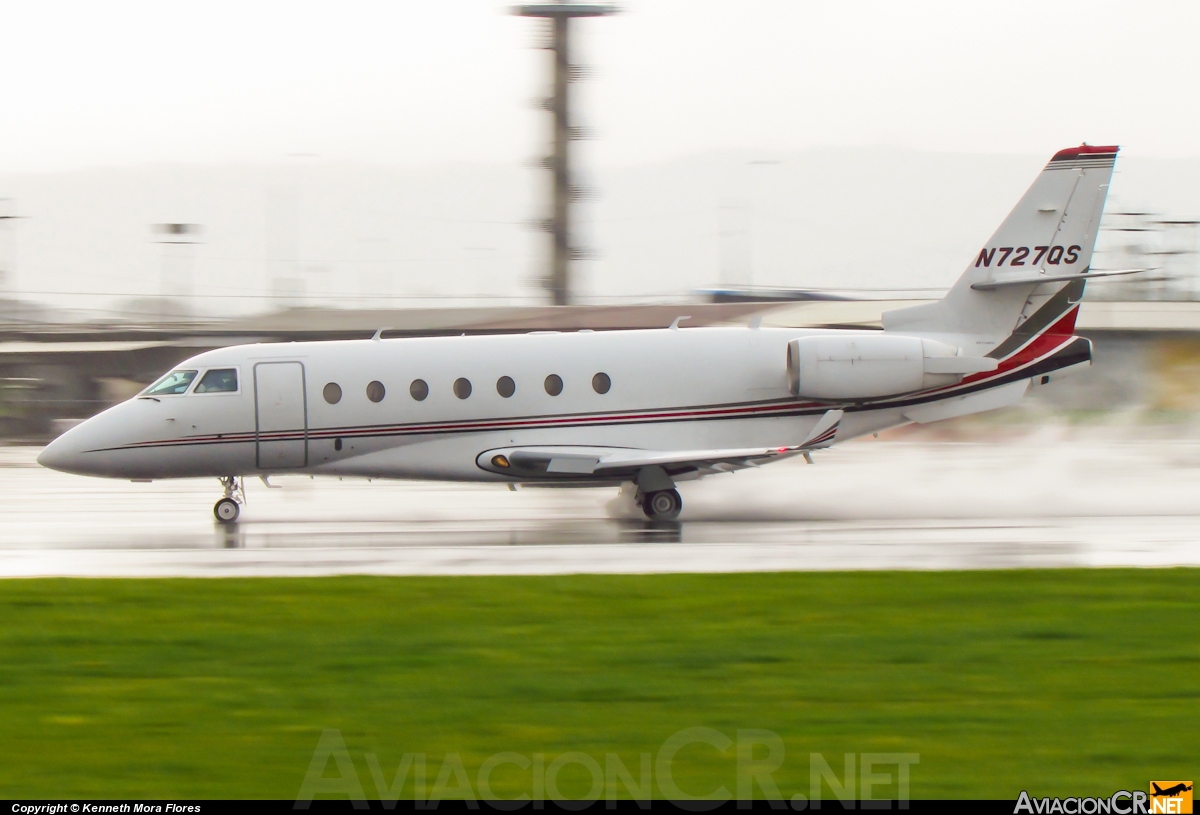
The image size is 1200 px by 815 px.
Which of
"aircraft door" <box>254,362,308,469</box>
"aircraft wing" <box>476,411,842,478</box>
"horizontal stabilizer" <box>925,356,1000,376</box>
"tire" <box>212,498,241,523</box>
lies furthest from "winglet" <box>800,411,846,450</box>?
"tire" <box>212,498,241,523</box>

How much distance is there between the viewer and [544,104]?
5462 centimetres

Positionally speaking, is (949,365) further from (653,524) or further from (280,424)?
(280,424)

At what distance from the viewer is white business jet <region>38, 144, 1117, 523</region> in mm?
17453

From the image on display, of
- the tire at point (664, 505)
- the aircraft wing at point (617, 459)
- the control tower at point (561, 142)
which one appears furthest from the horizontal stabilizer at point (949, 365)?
the control tower at point (561, 142)

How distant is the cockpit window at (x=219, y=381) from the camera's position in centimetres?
1766

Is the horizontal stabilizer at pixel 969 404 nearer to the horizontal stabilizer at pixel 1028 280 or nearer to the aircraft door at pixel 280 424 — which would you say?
the horizontal stabilizer at pixel 1028 280

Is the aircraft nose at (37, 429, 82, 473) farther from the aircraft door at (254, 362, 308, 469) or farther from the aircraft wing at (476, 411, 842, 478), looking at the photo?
the aircraft wing at (476, 411, 842, 478)

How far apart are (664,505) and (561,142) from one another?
38686 mm

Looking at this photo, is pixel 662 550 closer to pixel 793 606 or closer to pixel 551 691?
pixel 793 606

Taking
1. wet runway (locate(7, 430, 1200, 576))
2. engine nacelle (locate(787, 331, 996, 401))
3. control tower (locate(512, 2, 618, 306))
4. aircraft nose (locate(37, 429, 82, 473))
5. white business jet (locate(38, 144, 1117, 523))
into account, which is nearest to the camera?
wet runway (locate(7, 430, 1200, 576))

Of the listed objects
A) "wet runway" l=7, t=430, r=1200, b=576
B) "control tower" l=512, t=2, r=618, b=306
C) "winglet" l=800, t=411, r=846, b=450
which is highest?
"control tower" l=512, t=2, r=618, b=306

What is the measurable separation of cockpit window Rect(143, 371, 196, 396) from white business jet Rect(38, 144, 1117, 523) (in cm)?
3

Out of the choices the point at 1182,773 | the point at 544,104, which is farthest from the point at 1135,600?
the point at 544,104

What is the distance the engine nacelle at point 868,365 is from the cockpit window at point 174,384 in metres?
8.70
